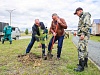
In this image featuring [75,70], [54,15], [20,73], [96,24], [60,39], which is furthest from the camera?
[96,24]

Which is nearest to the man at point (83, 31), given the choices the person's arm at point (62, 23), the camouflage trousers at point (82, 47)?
the camouflage trousers at point (82, 47)

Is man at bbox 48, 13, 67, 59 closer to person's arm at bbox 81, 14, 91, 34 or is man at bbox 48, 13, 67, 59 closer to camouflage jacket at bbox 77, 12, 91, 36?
camouflage jacket at bbox 77, 12, 91, 36

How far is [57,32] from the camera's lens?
28.3 feet

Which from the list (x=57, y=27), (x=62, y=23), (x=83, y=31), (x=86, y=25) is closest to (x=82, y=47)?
(x=83, y=31)

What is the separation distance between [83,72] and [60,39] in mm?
2576

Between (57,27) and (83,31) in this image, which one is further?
(57,27)

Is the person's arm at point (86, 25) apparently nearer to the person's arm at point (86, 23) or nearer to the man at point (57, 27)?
the person's arm at point (86, 23)

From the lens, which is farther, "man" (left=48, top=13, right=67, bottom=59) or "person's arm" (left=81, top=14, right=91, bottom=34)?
"man" (left=48, top=13, right=67, bottom=59)

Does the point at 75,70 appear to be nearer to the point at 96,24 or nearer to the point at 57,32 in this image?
the point at 57,32

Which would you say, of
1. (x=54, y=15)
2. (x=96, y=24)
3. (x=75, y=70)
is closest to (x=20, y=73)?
(x=75, y=70)

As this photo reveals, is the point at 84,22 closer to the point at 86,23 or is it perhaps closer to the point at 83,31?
the point at 86,23

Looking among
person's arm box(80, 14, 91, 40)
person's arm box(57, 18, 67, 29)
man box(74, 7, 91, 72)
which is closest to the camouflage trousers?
man box(74, 7, 91, 72)

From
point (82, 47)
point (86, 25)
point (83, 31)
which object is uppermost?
point (86, 25)

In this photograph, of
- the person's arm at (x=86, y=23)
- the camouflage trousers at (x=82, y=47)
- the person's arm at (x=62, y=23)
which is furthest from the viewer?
the person's arm at (x=62, y=23)
